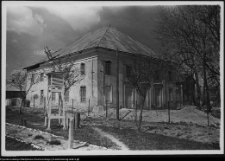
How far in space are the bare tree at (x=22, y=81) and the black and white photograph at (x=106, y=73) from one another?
4 cm

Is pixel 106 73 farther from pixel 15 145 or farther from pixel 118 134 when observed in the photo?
pixel 15 145

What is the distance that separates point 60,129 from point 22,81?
2416 millimetres

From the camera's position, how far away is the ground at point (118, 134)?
18.8ft

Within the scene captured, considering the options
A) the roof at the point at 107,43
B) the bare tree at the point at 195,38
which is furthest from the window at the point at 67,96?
the bare tree at the point at 195,38

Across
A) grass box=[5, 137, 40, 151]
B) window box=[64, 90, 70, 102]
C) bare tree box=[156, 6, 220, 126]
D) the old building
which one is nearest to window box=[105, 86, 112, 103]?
the old building

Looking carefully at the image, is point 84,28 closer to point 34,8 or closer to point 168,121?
point 34,8

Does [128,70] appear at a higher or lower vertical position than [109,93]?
higher

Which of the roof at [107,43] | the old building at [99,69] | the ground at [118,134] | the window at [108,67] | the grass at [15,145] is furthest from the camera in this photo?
the window at [108,67]

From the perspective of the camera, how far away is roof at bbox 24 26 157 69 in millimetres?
7699

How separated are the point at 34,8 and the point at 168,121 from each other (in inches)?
257

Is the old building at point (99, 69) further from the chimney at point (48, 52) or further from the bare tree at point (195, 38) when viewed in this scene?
the bare tree at point (195, 38)

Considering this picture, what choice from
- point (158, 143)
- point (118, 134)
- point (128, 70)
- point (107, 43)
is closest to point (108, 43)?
point (107, 43)

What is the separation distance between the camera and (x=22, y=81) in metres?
7.41

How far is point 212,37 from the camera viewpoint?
6891mm
